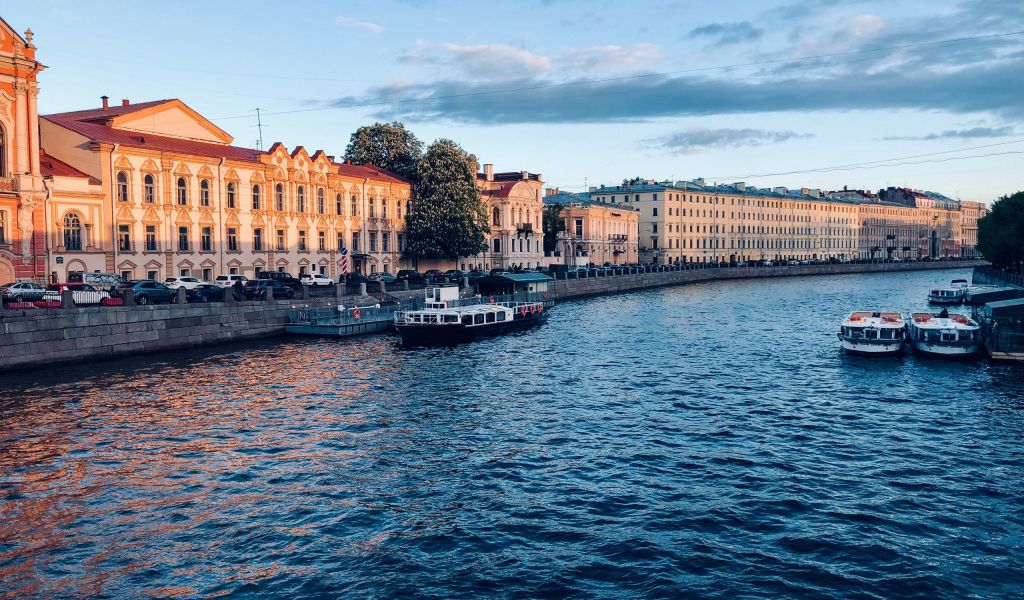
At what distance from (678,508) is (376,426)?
11.4 metres

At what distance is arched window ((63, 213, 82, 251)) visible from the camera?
161 feet

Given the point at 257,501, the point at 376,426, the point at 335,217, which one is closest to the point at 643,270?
the point at 335,217

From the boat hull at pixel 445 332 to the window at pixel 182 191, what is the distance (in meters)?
20.7

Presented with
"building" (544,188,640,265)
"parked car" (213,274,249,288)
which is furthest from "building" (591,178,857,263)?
"parked car" (213,274,249,288)

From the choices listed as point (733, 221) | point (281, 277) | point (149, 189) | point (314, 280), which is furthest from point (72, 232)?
point (733, 221)

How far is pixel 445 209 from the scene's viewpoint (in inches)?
3115

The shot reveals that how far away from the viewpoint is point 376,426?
26.1 meters

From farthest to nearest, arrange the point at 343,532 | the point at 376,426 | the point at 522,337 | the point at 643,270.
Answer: the point at 643,270, the point at 522,337, the point at 376,426, the point at 343,532

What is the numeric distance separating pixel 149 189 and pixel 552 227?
6510cm

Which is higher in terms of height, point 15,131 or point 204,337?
point 15,131

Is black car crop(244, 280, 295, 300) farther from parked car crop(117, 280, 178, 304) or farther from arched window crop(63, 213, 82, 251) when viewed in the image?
arched window crop(63, 213, 82, 251)

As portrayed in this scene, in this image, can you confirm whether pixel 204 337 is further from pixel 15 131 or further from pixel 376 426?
pixel 376 426

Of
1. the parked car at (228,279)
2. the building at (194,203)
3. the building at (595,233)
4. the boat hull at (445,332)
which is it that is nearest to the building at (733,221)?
the building at (595,233)

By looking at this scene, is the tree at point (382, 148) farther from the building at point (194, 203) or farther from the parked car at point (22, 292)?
the parked car at point (22, 292)
